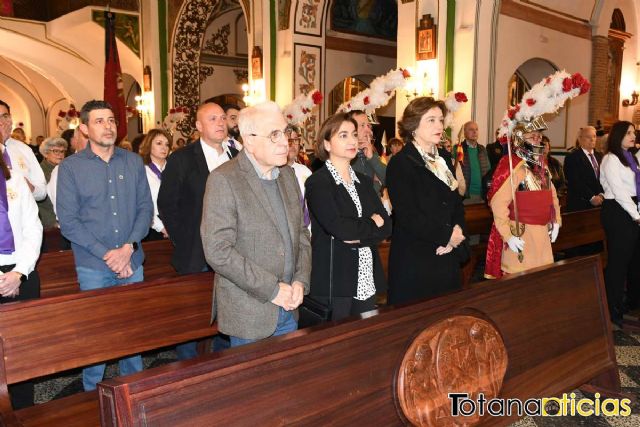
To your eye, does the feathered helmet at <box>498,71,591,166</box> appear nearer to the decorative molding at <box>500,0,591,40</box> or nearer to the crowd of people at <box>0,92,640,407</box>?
the crowd of people at <box>0,92,640,407</box>

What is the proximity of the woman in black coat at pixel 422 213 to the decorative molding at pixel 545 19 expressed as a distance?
596cm

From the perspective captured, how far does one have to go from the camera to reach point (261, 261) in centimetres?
218

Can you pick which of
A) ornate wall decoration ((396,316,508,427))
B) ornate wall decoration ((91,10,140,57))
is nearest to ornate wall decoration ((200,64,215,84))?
ornate wall decoration ((91,10,140,57))

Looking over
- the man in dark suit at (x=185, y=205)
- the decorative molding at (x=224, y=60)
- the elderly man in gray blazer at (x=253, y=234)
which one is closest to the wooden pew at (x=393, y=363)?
the elderly man in gray blazer at (x=253, y=234)

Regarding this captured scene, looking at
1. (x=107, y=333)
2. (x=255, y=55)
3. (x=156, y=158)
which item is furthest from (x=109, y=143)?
(x=255, y=55)

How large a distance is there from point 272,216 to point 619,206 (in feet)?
10.4

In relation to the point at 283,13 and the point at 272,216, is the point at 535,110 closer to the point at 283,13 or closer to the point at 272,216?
the point at 272,216

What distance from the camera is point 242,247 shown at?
218 centimetres

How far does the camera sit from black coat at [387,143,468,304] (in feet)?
9.45

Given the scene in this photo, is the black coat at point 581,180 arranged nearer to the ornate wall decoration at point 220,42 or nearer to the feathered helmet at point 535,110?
the feathered helmet at point 535,110

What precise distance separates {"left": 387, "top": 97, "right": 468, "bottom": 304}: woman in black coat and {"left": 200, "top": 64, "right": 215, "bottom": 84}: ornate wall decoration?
1223 centimetres

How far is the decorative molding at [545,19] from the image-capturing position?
8.28 meters

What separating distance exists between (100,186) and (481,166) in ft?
18.2

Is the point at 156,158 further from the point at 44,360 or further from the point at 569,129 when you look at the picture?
the point at 569,129
